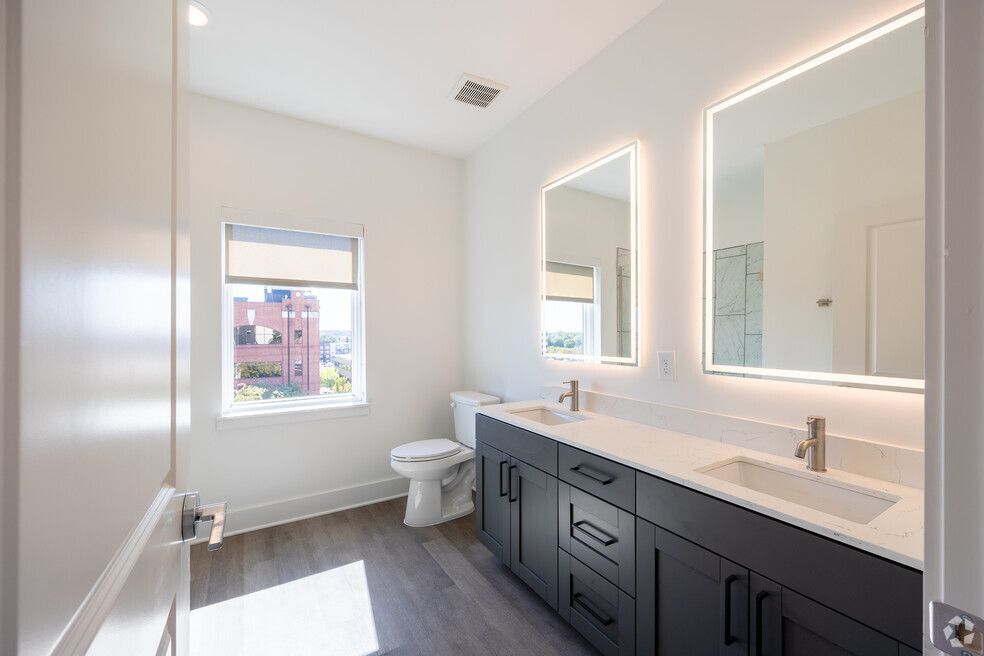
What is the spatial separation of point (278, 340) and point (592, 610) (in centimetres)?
236

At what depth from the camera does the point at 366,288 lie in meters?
2.97

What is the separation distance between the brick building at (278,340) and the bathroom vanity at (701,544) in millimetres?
1565

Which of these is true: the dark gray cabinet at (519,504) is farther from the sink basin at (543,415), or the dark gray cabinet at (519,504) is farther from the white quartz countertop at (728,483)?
the sink basin at (543,415)

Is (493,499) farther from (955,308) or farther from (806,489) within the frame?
(955,308)

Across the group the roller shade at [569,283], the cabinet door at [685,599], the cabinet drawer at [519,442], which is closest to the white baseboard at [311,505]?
the cabinet drawer at [519,442]

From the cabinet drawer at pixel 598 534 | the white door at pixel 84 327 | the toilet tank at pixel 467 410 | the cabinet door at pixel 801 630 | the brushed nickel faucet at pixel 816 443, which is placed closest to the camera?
the white door at pixel 84 327

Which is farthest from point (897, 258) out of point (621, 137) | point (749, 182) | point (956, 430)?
point (621, 137)

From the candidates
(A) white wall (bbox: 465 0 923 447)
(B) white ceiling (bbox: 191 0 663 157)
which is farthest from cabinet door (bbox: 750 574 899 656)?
(B) white ceiling (bbox: 191 0 663 157)

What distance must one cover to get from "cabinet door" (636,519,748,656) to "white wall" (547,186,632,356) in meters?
0.96

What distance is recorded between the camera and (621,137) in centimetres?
201

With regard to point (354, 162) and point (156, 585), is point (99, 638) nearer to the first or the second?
point (156, 585)

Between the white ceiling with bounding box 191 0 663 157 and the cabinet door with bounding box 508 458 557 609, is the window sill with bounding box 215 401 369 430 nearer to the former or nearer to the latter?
the cabinet door with bounding box 508 458 557 609

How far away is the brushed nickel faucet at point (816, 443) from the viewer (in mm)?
1251

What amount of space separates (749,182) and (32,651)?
1.91 metres
